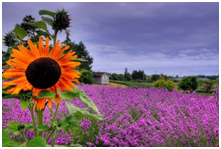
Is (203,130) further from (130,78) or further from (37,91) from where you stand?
(130,78)

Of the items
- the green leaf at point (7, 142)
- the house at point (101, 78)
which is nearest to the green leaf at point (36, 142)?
the green leaf at point (7, 142)

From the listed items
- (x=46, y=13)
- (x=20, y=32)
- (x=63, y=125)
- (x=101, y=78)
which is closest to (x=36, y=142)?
(x=63, y=125)

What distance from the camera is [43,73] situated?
0.78 m

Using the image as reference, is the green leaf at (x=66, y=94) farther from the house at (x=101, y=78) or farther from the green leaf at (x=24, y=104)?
the house at (x=101, y=78)

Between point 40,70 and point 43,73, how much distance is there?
0.8 inches

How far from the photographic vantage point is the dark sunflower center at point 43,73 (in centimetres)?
79

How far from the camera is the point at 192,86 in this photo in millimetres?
14531

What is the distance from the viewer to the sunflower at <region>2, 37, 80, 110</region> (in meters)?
0.80

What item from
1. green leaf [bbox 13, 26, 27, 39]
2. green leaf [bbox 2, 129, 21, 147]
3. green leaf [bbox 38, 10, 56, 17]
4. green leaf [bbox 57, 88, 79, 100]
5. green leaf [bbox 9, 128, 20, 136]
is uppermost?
green leaf [bbox 38, 10, 56, 17]

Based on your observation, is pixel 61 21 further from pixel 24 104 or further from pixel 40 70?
pixel 24 104

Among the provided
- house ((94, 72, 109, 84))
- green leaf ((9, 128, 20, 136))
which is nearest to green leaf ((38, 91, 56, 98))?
green leaf ((9, 128, 20, 136))

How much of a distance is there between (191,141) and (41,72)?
190cm

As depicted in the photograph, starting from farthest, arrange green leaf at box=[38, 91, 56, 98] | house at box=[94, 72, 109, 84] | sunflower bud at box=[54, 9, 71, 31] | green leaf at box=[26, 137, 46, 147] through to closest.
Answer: house at box=[94, 72, 109, 84], sunflower bud at box=[54, 9, 71, 31], green leaf at box=[26, 137, 46, 147], green leaf at box=[38, 91, 56, 98]

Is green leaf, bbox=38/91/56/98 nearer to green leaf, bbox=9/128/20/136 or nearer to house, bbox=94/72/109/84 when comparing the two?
green leaf, bbox=9/128/20/136
